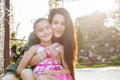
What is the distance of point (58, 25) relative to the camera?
2.66 metres

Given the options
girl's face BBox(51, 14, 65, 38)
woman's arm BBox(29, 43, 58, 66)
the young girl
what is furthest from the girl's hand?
girl's face BBox(51, 14, 65, 38)

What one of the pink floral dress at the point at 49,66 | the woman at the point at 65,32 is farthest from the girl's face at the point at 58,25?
the pink floral dress at the point at 49,66

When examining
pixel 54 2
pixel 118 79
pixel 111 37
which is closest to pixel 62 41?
pixel 54 2

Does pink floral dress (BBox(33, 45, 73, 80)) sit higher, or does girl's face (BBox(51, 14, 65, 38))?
girl's face (BBox(51, 14, 65, 38))

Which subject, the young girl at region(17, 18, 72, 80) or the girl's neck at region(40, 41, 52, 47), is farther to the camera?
the girl's neck at region(40, 41, 52, 47)

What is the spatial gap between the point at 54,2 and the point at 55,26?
1481 mm

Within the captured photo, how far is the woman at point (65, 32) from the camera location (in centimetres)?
266

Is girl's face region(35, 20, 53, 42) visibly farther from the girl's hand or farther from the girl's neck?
the girl's hand

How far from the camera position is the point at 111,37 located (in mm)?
21922

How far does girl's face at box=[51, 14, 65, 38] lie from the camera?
2.66 meters

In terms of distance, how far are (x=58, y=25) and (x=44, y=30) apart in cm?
9

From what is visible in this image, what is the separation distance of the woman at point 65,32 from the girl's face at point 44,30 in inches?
1.7

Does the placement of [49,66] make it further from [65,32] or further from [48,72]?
[65,32]

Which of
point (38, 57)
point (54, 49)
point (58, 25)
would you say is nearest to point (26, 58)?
point (38, 57)
